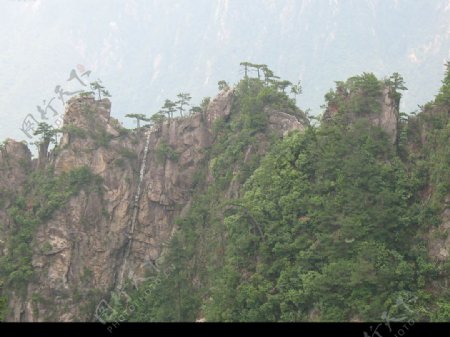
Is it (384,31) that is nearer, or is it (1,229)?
(1,229)

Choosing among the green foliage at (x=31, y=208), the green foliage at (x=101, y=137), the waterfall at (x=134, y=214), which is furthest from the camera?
the green foliage at (x=101, y=137)

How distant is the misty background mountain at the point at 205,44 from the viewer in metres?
92.9

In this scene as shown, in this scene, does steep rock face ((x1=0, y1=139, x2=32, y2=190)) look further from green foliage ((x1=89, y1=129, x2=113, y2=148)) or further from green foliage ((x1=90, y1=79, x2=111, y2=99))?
green foliage ((x1=90, y1=79, x2=111, y2=99))

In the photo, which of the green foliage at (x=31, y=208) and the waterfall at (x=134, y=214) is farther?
the waterfall at (x=134, y=214)

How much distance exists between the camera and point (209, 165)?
3459 centimetres

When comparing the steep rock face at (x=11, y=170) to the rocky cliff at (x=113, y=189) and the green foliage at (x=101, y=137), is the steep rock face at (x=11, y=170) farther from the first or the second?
the green foliage at (x=101, y=137)

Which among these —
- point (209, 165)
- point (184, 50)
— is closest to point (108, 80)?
point (184, 50)

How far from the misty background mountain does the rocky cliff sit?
53.0 metres

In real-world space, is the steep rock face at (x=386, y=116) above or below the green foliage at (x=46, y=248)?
above

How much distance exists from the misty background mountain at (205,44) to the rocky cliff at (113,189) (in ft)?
174

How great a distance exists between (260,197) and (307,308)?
24.8ft

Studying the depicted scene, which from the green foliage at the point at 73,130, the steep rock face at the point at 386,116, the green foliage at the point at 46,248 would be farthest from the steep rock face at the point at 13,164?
the steep rock face at the point at 386,116

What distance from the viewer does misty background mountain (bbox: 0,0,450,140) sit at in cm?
9294

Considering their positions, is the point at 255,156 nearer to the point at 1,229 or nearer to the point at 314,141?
the point at 314,141
